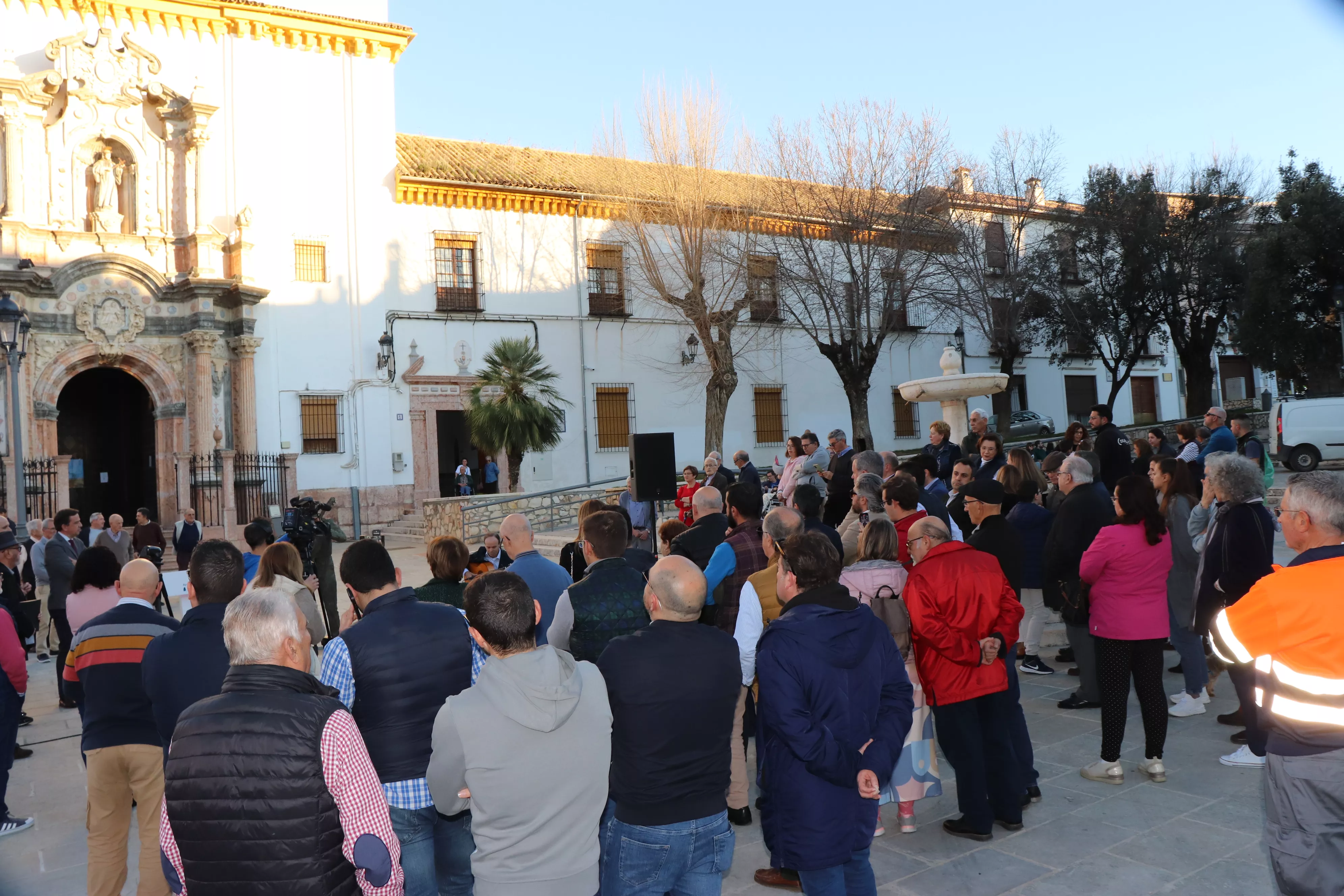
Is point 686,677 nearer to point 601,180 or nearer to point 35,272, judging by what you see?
point 35,272

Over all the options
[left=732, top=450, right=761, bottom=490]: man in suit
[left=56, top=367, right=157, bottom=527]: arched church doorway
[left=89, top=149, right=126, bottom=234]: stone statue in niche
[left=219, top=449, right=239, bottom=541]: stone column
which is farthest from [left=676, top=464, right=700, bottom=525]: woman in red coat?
[left=56, top=367, right=157, bottom=527]: arched church doorway

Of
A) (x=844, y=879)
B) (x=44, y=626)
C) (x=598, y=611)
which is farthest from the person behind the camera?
(x=44, y=626)

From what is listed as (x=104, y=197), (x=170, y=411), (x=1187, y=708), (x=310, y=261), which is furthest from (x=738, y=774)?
(x=104, y=197)

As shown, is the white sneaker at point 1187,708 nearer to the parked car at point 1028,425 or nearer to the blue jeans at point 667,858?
the blue jeans at point 667,858

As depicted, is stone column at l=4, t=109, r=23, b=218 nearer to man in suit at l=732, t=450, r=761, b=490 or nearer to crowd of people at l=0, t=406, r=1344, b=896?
man in suit at l=732, t=450, r=761, b=490

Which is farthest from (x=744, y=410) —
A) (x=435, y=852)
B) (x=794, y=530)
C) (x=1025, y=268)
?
(x=435, y=852)

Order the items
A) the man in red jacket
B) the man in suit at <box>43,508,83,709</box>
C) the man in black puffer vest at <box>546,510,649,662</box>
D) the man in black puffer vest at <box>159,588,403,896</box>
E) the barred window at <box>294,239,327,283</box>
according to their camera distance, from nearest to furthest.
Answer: the man in black puffer vest at <box>159,588,403,896</box>
the man in black puffer vest at <box>546,510,649,662</box>
the man in red jacket
the man in suit at <box>43,508,83,709</box>
the barred window at <box>294,239,327,283</box>

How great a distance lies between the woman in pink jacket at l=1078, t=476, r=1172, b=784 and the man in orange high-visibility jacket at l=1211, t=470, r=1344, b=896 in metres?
2.22

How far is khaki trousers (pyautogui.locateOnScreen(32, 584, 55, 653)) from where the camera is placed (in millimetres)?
11203

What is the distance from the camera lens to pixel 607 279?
943 inches

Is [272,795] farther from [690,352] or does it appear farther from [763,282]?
[690,352]

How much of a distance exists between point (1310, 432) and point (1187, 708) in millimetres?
15242

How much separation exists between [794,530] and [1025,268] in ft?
74.3

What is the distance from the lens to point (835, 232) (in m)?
20.9
